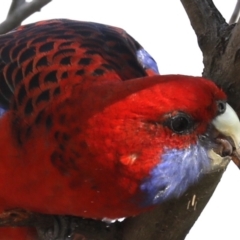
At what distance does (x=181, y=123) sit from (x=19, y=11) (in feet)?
1.83

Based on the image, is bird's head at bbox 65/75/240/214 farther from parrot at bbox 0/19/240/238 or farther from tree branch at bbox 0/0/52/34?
tree branch at bbox 0/0/52/34

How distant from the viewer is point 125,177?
602mm

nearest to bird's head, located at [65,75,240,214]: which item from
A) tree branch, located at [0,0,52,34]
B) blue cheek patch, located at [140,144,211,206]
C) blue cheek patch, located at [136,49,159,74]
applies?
blue cheek patch, located at [140,144,211,206]

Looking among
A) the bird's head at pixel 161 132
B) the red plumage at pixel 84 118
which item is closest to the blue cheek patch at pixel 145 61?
the red plumage at pixel 84 118

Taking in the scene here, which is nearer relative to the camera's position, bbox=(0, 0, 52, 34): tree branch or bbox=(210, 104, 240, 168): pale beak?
bbox=(210, 104, 240, 168): pale beak

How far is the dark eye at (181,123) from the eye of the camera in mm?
578

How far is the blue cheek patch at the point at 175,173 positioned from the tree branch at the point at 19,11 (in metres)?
0.53

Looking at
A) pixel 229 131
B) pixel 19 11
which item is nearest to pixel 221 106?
pixel 229 131

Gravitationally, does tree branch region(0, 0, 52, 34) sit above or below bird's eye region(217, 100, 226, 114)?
below

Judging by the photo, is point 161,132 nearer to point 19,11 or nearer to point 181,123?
point 181,123

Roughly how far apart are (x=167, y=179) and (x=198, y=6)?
21 cm

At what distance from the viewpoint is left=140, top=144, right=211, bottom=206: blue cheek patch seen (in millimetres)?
597

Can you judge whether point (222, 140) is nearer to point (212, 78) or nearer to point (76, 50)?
point (212, 78)

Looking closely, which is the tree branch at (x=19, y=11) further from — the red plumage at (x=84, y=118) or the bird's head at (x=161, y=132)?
the bird's head at (x=161, y=132)
